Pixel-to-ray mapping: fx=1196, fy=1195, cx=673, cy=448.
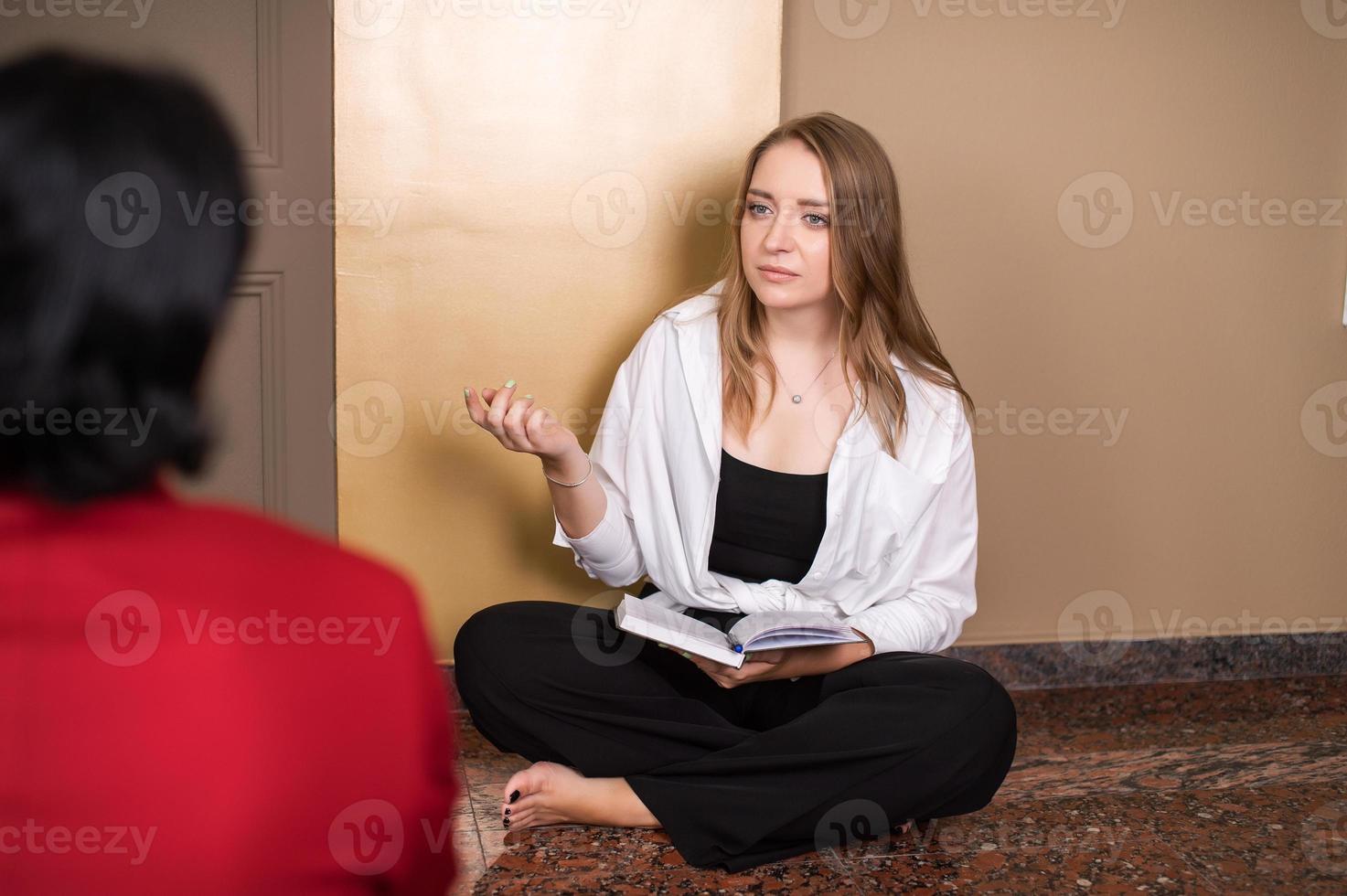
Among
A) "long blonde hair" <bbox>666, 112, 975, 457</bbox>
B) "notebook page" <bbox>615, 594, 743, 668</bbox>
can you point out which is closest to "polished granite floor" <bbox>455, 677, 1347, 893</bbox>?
"notebook page" <bbox>615, 594, 743, 668</bbox>

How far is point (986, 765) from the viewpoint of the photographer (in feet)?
6.37

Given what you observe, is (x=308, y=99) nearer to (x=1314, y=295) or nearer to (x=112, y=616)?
(x=112, y=616)

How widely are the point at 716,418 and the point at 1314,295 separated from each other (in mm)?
1638

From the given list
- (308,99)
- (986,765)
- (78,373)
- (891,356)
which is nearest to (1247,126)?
(891,356)

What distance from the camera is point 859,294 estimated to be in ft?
7.19

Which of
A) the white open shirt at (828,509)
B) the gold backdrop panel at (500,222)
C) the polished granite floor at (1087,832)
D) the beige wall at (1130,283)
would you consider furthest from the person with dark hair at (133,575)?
the beige wall at (1130,283)

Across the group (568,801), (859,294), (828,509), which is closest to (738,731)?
(568,801)

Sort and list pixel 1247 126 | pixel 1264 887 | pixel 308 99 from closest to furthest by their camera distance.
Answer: pixel 1264 887
pixel 308 99
pixel 1247 126

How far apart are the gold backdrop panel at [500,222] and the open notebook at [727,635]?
0.73 m

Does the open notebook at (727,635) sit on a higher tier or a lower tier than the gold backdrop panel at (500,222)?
lower

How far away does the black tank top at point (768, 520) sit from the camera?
7.01ft

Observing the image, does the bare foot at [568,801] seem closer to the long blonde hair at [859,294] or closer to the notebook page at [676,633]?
the notebook page at [676,633]

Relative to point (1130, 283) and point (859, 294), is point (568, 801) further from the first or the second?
point (1130, 283)

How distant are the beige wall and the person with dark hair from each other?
201cm
